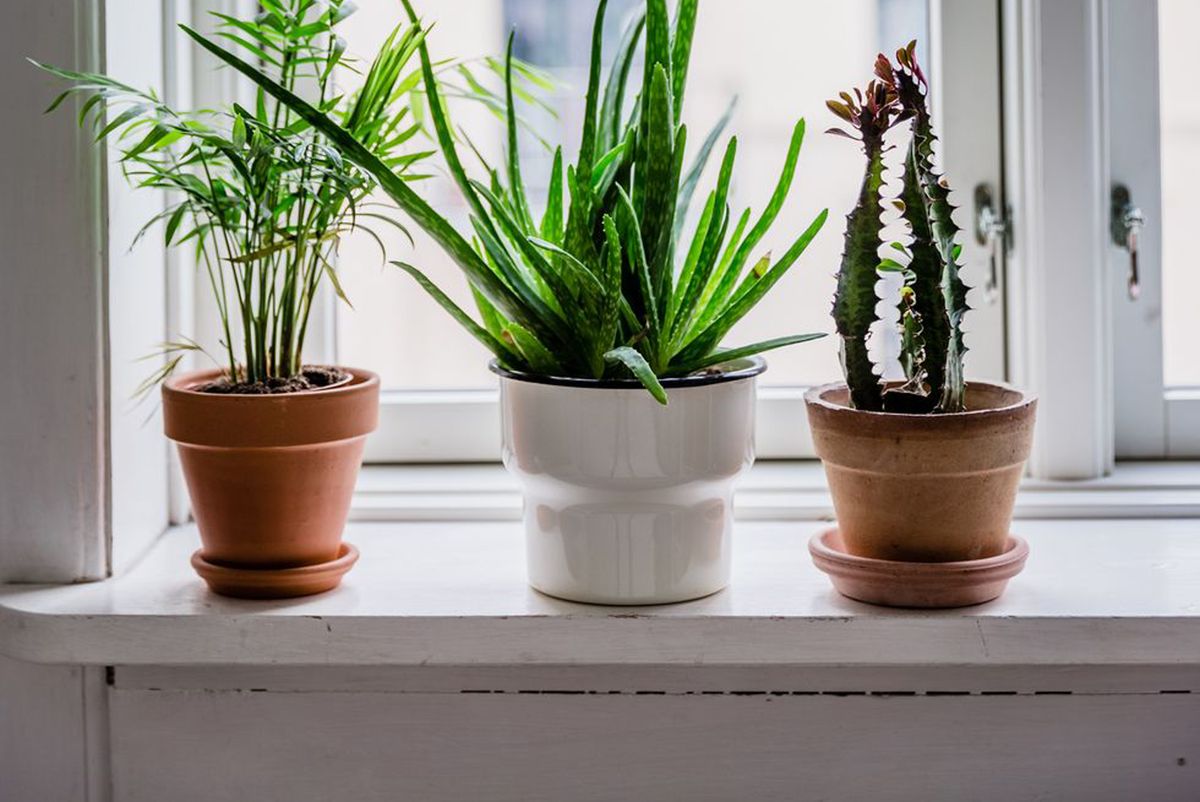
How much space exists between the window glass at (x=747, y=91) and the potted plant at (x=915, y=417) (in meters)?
0.34

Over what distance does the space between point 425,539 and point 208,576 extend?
238 millimetres

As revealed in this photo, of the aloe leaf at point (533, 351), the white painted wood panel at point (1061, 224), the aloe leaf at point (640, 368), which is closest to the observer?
the aloe leaf at point (640, 368)

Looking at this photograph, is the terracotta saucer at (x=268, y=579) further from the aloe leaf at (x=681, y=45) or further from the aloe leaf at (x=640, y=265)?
the aloe leaf at (x=681, y=45)

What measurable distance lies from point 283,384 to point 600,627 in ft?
1.03

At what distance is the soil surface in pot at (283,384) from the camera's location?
→ 3.30 feet

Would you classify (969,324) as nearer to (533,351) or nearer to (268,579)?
(533,351)

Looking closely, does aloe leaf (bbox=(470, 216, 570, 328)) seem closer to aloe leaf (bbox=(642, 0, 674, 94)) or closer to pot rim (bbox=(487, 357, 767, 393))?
pot rim (bbox=(487, 357, 767, 393))

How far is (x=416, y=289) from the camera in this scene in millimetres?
1341

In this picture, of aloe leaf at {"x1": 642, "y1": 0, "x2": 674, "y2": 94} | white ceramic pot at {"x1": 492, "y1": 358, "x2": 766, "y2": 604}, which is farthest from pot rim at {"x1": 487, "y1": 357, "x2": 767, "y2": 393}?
aloe leaf at {"x1": 642, "y1": 0, "x2": 674, "y2": 94}

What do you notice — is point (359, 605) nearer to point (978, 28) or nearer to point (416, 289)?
point (416, 289)

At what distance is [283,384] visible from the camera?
102 centimetres
